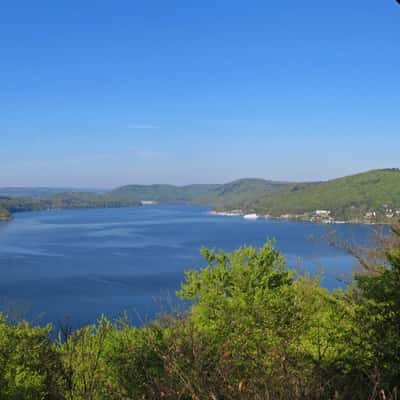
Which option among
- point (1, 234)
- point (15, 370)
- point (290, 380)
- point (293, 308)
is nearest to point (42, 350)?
point (15, 370)

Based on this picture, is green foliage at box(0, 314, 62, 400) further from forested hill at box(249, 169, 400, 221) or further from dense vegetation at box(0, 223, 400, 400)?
forested hill at box(249, 169, 400, 221)

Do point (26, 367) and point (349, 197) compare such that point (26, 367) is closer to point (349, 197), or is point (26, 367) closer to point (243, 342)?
point (243, 342)

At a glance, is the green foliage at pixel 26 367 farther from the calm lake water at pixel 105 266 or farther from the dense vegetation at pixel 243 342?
the calm lake water at pixel 105 266

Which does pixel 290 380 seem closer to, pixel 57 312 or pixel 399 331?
pixel 399 331

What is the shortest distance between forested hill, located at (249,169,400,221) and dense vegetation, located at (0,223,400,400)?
131m

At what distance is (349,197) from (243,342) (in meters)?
171

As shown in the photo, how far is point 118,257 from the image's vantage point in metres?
77.2

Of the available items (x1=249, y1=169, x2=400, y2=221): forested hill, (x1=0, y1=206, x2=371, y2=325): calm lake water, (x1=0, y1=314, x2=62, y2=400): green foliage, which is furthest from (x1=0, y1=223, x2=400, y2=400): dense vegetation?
(x1=249, y1=169, x2=400, y2=221): forested hill

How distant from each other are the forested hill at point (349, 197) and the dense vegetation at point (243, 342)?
131219 mm

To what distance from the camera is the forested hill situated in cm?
15412

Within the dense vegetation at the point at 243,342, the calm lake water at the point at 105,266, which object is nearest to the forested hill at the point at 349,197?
the calm lake water at the point at 105,266

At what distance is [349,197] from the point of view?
558ft

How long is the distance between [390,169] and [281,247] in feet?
406

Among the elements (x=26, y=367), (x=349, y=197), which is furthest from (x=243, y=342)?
(x=349, y=197)
